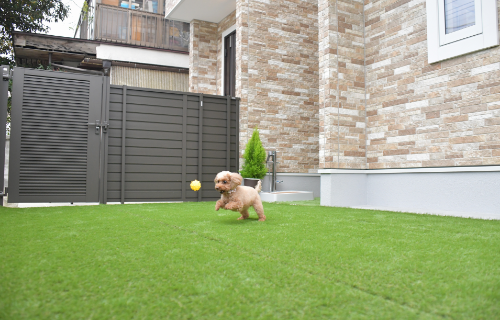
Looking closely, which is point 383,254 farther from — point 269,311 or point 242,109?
point 242,109

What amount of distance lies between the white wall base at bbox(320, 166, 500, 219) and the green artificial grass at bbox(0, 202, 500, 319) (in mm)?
1278

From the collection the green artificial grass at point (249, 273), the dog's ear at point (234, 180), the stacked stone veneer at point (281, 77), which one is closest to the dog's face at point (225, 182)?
the dog's ear at point (234, 180)

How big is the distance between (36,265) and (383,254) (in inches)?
82.4

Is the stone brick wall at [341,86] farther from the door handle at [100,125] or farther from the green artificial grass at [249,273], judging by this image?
the door handle at [100,125]

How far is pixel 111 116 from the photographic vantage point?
22.0ft

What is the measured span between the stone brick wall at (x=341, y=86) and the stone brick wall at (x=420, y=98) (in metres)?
0.17

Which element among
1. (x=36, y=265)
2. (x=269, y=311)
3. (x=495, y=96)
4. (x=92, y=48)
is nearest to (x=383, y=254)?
(x=269, y=311)

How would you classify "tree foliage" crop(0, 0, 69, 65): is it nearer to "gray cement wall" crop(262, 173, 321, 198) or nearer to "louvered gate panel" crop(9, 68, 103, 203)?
"louvered gate panel" crop(9, 68, 103, 203)

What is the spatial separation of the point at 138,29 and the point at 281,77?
628 cm

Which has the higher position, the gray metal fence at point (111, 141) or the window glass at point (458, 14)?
the window glass at point (458, 14)

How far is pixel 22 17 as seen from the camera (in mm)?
12797

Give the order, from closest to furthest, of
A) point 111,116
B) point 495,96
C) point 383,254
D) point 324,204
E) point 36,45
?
1. point 383,254
2. point 495,96
3. point 324,204
4. point 111,116
5. point 36,45

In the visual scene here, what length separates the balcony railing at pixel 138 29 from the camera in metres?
11.4

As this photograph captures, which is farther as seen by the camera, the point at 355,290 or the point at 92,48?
the point at 92,48
